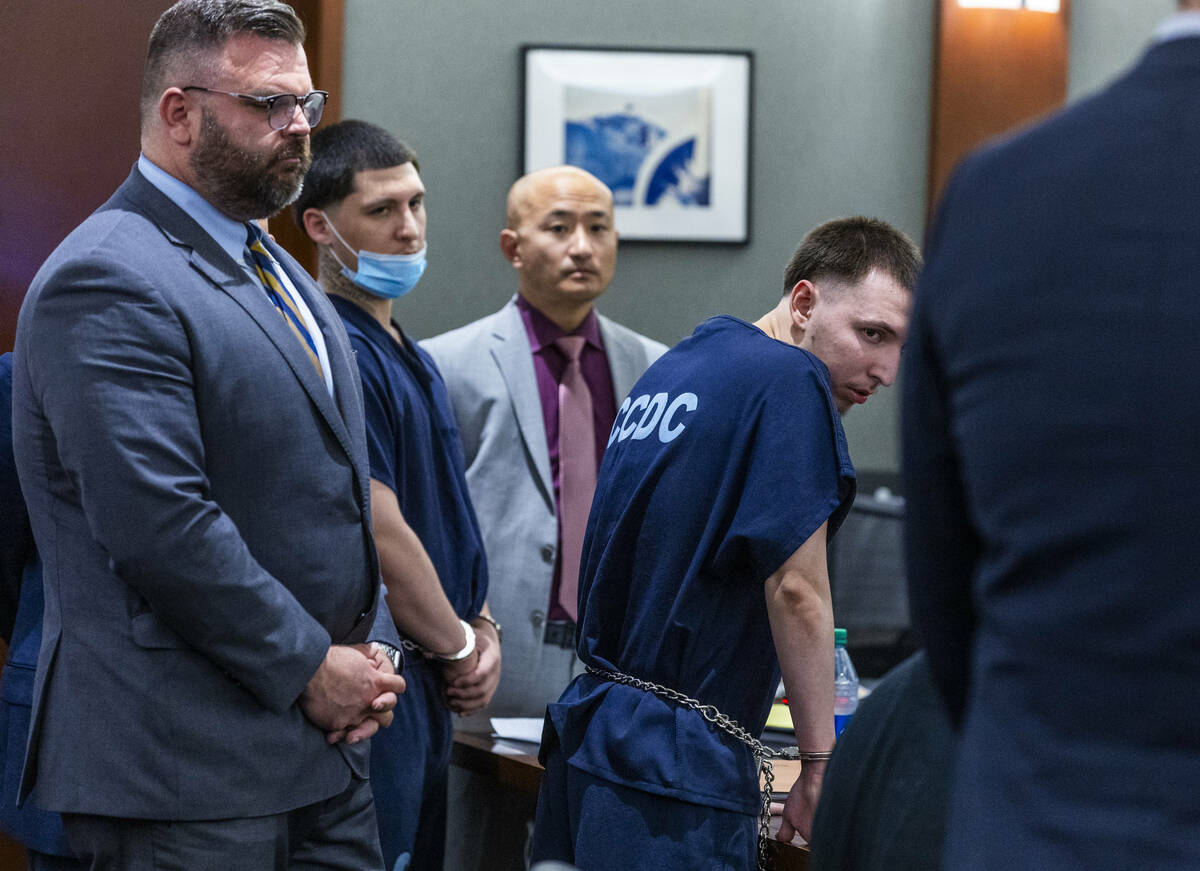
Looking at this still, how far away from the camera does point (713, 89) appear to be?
14.0 ft

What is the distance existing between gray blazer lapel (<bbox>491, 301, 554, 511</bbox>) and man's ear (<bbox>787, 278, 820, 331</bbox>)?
104 cm

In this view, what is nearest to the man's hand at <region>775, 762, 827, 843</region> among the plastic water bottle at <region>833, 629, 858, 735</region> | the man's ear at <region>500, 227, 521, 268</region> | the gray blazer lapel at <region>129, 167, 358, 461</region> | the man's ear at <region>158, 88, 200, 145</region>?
the plastic water bottle at <region>833, 629, 858, 735</region>

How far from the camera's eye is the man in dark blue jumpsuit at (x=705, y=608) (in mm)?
1820

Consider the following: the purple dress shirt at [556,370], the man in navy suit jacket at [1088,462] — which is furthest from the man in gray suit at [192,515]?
the purple dress shirt at [556,370]

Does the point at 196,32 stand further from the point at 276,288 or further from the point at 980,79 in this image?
the point at 980,79

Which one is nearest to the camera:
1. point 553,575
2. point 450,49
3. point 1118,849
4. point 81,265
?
point 1118,849

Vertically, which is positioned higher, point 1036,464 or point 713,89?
point 713,89

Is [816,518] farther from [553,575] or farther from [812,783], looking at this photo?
[553,575]

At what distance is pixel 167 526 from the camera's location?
1636 millimetres

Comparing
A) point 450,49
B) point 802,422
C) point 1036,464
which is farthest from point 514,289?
point 1036,464

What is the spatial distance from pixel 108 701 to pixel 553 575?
4.55 feet

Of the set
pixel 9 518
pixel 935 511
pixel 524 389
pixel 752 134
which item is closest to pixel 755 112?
pixel 752 134

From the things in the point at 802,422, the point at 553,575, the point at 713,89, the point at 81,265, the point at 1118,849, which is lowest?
the point at 553,575

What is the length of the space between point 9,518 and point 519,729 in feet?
3.44
